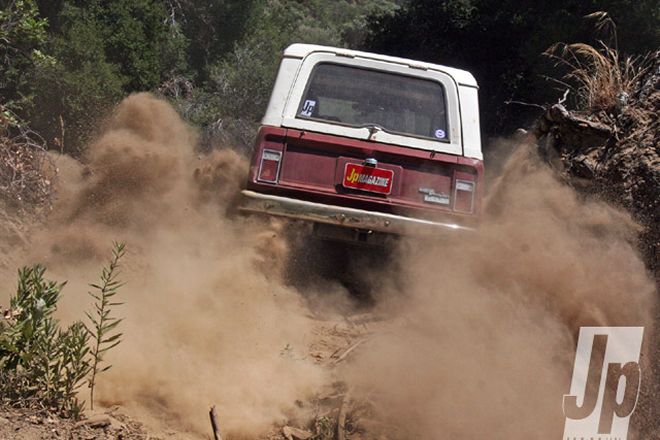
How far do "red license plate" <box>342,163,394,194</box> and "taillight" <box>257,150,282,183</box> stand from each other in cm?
49

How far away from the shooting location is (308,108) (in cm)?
597

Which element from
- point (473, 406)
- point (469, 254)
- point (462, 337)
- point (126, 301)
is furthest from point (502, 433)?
point (126, 301)

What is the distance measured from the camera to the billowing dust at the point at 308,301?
3918mm

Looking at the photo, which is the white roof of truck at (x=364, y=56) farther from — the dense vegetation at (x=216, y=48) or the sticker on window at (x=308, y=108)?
the dense vegetation at (x=216, y=48)

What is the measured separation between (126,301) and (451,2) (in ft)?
40.4

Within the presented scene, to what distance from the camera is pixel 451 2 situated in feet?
51.4

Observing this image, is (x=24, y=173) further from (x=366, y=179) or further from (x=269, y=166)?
(x=366, y=179)

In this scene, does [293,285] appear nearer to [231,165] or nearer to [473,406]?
[231,165]

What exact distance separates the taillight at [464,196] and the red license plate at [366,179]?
0.48m

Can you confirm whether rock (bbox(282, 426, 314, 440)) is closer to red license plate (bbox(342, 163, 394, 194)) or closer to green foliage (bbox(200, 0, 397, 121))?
red license plate (bbox(342, 163, 394, 194))

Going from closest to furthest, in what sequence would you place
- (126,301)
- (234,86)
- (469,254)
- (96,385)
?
(96,385)
(126,301)
(469,254)
(234,86)

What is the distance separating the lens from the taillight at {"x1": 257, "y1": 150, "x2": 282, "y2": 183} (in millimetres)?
5676

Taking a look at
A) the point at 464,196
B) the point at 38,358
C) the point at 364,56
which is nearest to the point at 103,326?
the point at 38,358

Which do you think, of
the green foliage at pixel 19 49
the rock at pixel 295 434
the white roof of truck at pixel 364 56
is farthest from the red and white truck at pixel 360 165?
the green foliage at pixel 19 49
